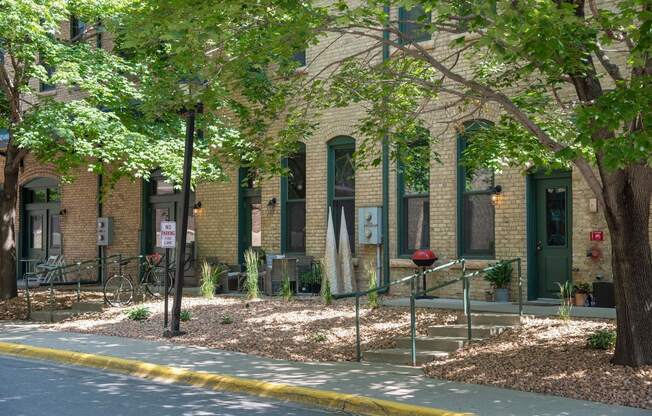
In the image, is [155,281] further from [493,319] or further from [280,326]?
[493,319]

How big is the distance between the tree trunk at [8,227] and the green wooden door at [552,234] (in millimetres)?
11332

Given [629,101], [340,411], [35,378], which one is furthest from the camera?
[35,378]

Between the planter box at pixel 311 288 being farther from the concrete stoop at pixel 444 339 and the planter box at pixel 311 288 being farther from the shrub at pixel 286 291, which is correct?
the concrete stoop at pixel 444 339

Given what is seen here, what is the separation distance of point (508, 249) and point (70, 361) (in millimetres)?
7748

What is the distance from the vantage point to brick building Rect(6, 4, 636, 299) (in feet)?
47.1

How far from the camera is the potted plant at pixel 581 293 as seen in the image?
1324cm

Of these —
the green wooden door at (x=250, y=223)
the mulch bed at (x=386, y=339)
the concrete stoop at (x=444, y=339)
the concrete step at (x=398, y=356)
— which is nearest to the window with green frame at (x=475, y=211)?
the mulch bed at (x=386, y=339)

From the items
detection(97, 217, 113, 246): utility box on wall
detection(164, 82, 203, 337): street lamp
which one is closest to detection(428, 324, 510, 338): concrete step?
detection(164, 82, 203, 337): street lamp

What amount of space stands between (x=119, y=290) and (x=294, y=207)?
4.33 m

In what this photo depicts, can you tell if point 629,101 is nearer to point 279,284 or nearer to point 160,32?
point 160,32

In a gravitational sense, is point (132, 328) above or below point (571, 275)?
below

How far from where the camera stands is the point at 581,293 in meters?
13.4

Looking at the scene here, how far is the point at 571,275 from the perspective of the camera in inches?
556

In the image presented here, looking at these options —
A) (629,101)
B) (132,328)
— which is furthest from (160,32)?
(132,328)
